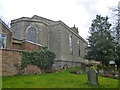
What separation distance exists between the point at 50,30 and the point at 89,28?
7.29 m

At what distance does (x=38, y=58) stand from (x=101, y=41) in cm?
1128

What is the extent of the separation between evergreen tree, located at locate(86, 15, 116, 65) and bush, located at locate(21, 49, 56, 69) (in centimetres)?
872

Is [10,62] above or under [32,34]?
under

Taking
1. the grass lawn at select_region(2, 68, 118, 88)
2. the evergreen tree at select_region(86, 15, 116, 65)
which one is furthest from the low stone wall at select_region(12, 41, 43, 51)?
the evergreen tree at select_region(86, 15, 116, 65)

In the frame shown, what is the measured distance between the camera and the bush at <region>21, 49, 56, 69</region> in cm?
1248

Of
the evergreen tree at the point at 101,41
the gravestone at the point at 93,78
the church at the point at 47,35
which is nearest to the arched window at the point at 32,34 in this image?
the church at the point at 47,35

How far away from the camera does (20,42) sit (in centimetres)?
Result: 1647

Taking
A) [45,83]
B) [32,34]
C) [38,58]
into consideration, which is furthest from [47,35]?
[45,83]

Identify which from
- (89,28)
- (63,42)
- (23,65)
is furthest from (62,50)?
(23,65)

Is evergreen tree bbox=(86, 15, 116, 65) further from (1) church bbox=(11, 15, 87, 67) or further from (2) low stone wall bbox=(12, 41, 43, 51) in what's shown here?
(2) low stone wall bbox=(12, 41, 43, 51)

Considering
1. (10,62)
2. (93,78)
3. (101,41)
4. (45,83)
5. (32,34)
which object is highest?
(32,34)

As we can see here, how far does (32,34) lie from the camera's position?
870 inches

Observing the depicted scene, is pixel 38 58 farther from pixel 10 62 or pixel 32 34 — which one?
pixel 32 34

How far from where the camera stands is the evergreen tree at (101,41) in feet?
65.7
